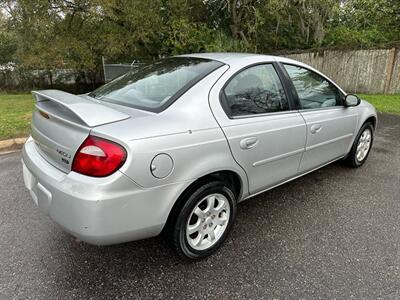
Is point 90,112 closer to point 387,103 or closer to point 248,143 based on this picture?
point 248,143

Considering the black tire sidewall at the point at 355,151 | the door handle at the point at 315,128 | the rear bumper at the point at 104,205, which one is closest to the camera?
the rear bumper at the point at 104,205

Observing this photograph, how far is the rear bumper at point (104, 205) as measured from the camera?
178 centimetres

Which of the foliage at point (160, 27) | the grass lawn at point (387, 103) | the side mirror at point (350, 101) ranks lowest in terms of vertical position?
the grass lawn at point (387, 103)

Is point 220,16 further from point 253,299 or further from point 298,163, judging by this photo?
point 253,299

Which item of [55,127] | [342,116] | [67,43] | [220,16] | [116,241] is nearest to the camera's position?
[116,241]

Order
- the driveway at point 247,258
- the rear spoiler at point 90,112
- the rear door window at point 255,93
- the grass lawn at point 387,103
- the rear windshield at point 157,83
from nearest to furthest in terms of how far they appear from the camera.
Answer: the rear spoiler at point 90,112, the driveway at point 247,258, the rear windshield at point 157,83, the rear door window at point 255,93, the grass lawn at point 387,103

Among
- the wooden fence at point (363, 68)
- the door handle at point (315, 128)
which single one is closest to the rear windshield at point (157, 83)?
the door handle at point (315, 128)

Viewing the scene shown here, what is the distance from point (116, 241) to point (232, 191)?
3.31 feet

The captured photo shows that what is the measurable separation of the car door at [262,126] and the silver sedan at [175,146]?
11mm

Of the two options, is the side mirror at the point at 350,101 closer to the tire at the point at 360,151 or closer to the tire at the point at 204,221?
the tire at the point at 360,151

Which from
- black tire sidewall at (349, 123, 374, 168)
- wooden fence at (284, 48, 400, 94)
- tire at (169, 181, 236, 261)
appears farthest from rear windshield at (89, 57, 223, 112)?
wooden fence at (284, 48, 400, 94)

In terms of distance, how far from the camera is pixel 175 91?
2.31 m

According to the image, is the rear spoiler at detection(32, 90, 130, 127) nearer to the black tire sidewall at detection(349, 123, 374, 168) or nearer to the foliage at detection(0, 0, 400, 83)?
the black tire sidewall at detection(349, 123, 374, 168)

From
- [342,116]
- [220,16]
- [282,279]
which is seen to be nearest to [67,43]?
[220,16]
